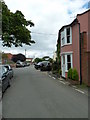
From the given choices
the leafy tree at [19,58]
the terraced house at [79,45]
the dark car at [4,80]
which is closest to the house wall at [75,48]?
the terraced house at [79,45]

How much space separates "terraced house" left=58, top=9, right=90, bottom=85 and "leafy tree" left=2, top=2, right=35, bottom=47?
5696 millimetres

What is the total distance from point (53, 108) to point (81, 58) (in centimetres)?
948

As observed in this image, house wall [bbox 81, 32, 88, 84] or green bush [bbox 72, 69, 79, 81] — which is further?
green bush [bbox 72, 69, 79, 81]

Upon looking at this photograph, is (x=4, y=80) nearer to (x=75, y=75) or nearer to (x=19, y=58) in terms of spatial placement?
(x=75, y=75)

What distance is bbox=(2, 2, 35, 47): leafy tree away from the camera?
2095cm

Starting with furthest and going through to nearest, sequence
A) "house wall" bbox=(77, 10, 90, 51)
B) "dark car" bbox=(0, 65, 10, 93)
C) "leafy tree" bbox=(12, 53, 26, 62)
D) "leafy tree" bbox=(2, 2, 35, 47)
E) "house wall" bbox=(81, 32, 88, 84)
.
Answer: "leafy tree" bbox=(12, 53, 26, 62) < "leafy tree" bbox=(2, 2, 35, 47) < "house wall" bbox=(77, 10, 90, 51) < "house wall" bbox=(81, 32, 88, 84) < "dark car" bbox=(0, 65, 10, 93)

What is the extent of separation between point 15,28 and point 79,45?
917 cm

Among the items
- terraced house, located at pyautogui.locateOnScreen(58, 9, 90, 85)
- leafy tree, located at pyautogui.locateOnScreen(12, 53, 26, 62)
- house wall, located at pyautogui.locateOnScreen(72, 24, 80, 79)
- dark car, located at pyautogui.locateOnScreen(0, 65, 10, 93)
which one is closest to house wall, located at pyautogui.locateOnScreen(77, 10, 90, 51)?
terraced house, located at pyautogui.locateOnScreen(58, 9, 90, 85)

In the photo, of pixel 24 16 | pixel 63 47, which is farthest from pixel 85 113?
pixel 24 16

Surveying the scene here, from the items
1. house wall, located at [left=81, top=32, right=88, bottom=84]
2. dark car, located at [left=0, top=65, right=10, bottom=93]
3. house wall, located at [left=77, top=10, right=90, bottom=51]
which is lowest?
dark car, located at [left=0, top=65, right=10, bottom=93]

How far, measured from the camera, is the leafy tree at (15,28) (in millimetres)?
20953

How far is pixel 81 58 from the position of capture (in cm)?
1694

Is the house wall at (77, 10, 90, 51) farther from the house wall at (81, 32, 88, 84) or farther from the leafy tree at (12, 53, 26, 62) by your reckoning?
the leafy tree at (12, 53, 26, 62)

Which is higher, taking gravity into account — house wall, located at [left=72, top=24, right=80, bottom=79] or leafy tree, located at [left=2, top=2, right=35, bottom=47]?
leafy tree, located at [left=2, top=2, right=35, bottom=47]
